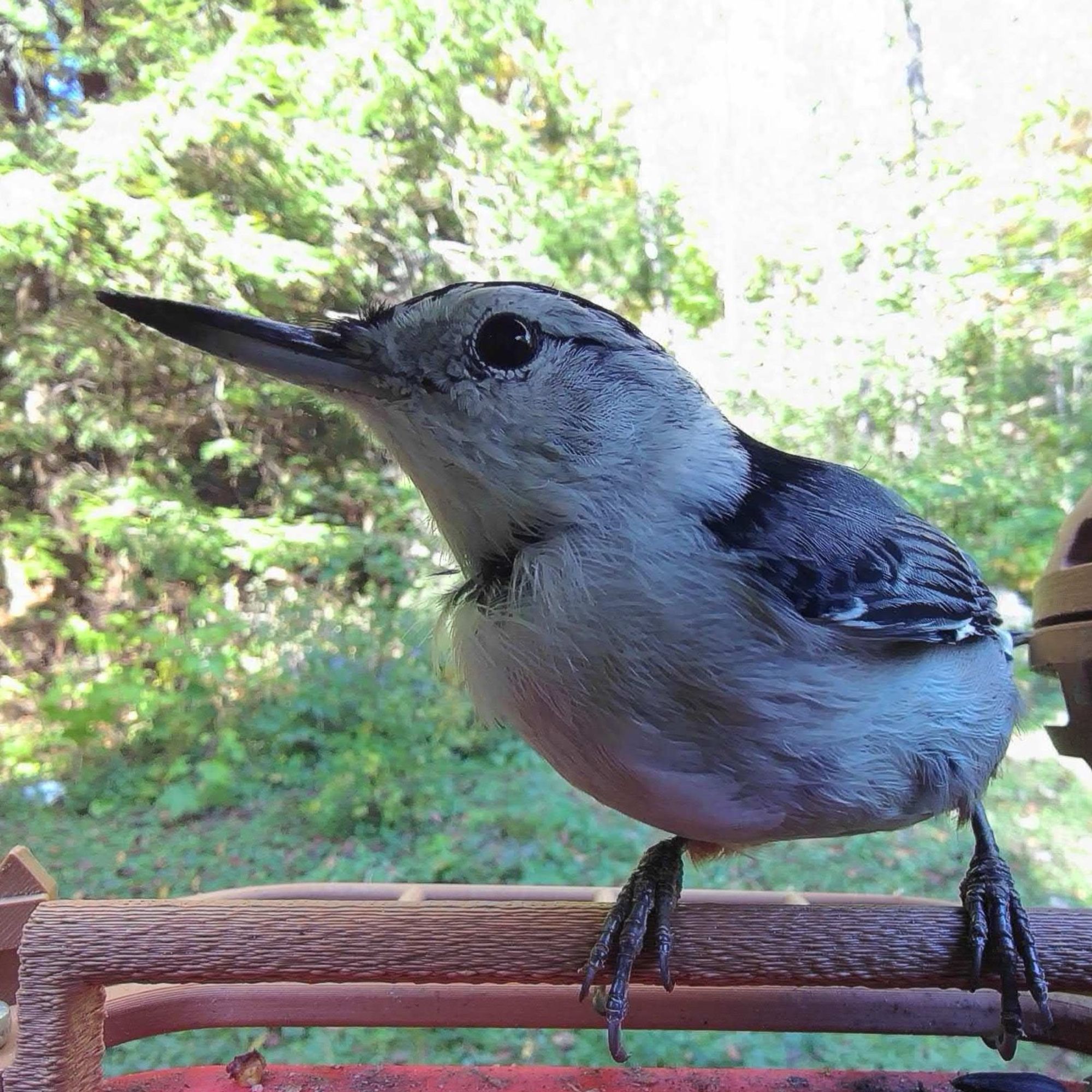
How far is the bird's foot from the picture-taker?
104cm

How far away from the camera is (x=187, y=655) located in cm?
319

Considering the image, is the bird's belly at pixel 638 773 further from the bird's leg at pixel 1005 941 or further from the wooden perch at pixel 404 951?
the bird's leg at pixel 1005 941

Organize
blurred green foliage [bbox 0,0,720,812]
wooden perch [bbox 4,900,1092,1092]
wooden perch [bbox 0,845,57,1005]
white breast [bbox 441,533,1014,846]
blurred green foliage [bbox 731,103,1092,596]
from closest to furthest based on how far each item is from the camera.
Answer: white breast [bbox 441,533,1014,846] → wooden perch [bbox 4,900,1092,1092] → wooden perch [bbox 0,845,57,1005] → blurred green foliage [bbox 0,0,720,812] → blurred green foliage [bbox 731,103,1092,596]

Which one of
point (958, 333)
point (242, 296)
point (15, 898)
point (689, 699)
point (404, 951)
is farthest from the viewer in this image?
point (958, 333)

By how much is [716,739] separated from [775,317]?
10.1 feet

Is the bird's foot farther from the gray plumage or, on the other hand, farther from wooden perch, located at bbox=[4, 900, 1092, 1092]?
the gray plumage

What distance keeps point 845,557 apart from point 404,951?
689 millimetres

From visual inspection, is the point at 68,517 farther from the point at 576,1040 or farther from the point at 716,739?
the point at 716,739

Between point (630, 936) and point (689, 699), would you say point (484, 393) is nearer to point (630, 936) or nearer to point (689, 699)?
point (689, 699)

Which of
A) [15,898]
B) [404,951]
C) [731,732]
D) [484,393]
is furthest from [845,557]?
[15,898]

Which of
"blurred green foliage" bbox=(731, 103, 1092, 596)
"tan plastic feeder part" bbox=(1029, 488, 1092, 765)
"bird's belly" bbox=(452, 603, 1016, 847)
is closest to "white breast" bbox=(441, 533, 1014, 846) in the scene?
"bird's belly" bbox=(452, 603, 1016, 847)

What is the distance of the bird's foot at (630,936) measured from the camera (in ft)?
3.41

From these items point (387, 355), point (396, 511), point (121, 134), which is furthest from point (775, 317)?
point (387, 355)

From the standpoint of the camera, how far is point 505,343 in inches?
35.6
